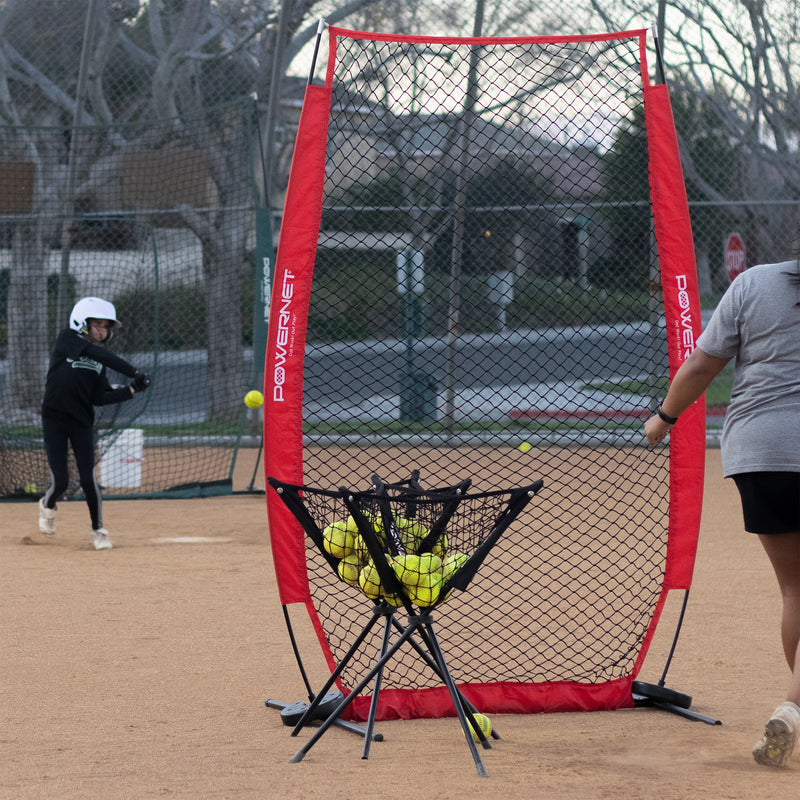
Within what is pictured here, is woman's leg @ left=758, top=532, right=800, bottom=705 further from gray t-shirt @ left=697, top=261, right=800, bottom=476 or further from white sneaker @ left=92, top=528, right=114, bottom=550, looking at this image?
white sneaker @ left=92, top=528, right=114, bottom=550

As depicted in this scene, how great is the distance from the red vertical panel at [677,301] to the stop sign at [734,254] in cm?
1027

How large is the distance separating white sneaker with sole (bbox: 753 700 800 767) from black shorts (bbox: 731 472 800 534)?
0.54 meters

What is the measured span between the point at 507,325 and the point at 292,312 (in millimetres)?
7893

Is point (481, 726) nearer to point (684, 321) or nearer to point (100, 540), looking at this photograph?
point (684, 321)

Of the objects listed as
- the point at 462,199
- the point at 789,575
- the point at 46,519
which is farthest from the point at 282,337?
the point at 462,199

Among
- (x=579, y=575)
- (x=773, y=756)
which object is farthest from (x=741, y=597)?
(x=773, y=756)

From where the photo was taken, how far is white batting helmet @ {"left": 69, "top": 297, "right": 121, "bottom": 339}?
7.98 m

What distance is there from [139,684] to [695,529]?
7.72 feet

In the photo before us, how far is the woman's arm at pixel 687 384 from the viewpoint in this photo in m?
3.59

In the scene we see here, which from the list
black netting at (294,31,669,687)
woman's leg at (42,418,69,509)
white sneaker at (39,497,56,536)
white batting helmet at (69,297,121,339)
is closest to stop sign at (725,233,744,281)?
black netting at (294,31,669,687)

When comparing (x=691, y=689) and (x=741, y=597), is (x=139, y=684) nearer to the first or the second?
(x=691, y=689)

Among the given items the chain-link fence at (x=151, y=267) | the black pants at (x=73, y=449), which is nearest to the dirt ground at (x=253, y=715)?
the black pants at (x=73, y=449)

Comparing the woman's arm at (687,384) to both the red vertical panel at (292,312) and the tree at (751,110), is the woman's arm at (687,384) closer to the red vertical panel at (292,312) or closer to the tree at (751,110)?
the red vertical panel at (292,312)

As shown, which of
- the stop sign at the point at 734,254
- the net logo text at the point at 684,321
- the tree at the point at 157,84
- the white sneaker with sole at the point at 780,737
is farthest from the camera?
the tree at the point at 157,84
